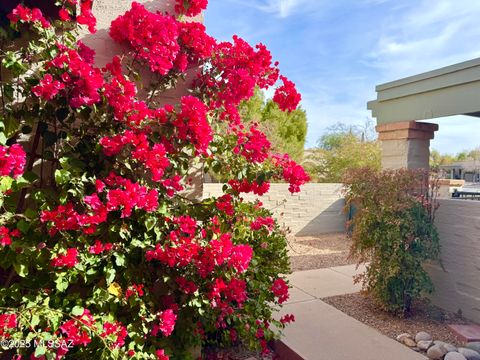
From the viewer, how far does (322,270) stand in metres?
5.13

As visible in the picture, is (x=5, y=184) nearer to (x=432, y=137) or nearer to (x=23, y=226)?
(x=23, y=226)

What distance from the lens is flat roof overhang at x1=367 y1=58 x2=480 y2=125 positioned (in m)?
3.47

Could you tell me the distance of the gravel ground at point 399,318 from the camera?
314cm

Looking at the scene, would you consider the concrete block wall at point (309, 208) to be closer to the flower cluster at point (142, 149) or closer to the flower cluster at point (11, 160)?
the flower cluster at point (142, 149)

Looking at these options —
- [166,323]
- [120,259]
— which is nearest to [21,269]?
[120,259]

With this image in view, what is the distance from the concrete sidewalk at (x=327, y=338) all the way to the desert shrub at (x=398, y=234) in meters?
0.55

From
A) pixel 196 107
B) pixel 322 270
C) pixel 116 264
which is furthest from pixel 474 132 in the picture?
pixel 116 264

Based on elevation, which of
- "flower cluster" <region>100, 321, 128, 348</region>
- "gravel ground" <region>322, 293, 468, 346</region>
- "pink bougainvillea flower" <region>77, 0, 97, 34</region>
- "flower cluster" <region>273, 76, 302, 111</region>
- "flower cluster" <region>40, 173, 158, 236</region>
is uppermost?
"pink bougainvillea flower" <region>77, 0, 97, 34</region>

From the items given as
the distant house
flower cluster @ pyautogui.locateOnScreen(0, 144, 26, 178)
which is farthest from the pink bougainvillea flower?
the distant house

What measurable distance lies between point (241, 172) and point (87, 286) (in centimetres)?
115

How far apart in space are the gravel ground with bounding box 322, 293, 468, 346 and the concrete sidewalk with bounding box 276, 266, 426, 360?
0.17 metres

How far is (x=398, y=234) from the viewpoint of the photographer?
331cm

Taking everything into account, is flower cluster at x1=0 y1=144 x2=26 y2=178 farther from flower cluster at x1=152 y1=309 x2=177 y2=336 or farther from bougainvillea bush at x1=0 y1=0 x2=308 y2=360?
flower cluster at x1=152 y1=309 x2=177 y2=336

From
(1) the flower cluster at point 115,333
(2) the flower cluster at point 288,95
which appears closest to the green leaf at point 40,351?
(1) the flower cluster at point 115,333
